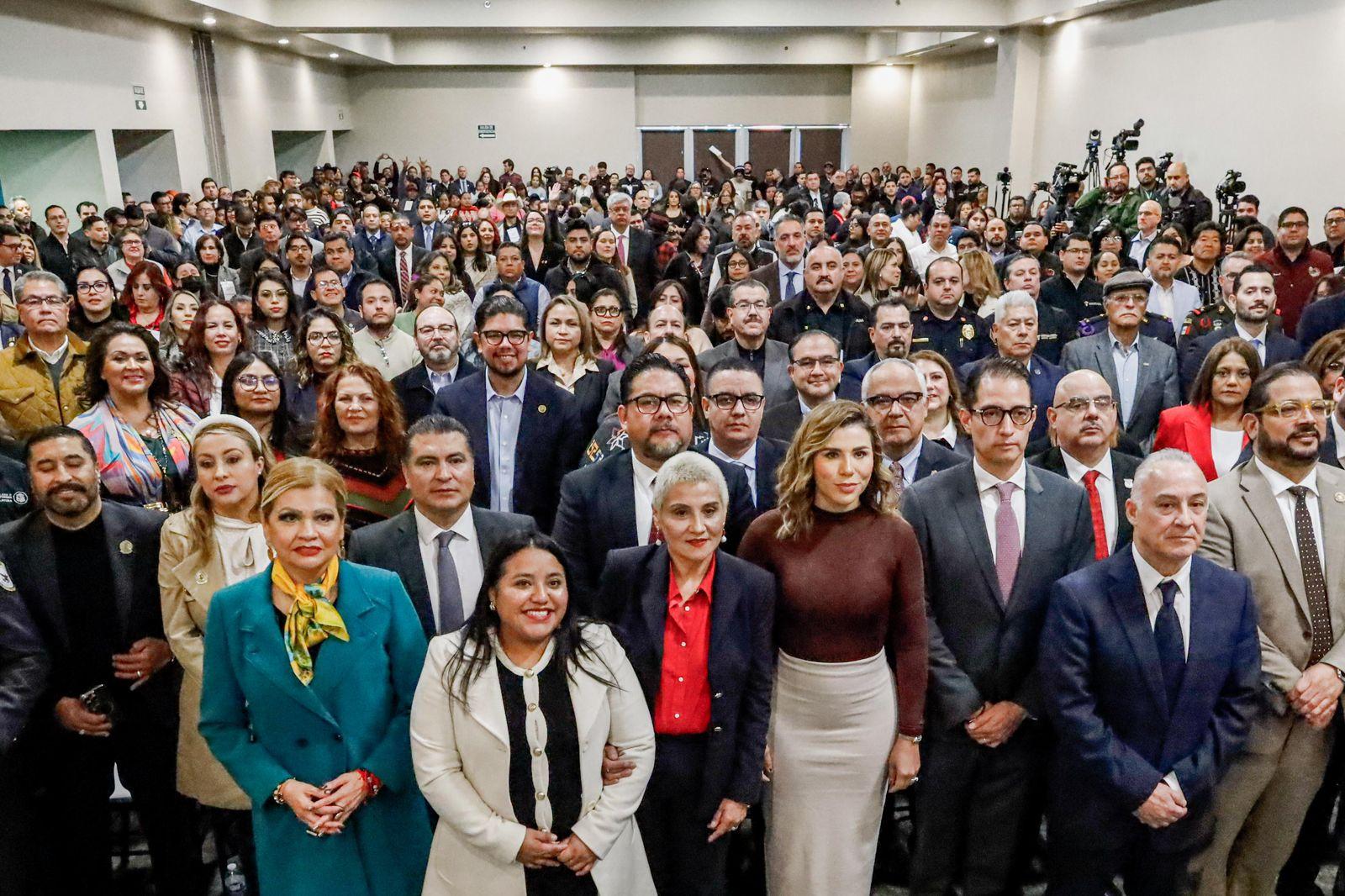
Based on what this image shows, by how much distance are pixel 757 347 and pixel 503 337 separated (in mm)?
1226

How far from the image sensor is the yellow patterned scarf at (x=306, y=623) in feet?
7.28

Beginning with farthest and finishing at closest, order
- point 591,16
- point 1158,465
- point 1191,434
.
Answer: point 591,16, point 1191,434, point 1158,465

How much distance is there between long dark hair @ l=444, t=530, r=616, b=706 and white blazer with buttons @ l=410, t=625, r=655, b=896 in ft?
0.05

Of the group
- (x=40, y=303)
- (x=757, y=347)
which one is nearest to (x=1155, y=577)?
(x=757, y=347)

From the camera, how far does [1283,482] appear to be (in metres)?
2.62

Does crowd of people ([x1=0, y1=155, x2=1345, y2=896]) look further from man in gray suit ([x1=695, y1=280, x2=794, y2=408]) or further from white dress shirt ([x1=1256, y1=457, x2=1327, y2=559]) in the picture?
man in gray suit ([x1=695, y1=280, x2=794, y2=408])

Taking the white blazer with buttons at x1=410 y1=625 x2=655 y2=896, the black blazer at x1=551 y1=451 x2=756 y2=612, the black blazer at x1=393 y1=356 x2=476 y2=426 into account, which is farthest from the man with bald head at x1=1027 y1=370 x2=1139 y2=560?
the black blazer at x1=393 y1=356 x2=476 y2=426

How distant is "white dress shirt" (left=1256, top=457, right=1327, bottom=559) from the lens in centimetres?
256

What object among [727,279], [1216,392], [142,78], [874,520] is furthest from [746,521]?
[142,78]

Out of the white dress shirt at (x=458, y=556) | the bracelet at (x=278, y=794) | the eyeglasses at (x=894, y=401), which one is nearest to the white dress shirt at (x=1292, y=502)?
the eyeglasses at (x=894, y=401)

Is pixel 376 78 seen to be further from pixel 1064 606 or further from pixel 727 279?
pixel 1064 606

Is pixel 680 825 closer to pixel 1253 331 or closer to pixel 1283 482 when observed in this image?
pixel 1283 482

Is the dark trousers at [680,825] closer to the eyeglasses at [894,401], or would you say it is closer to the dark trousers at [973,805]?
the dark trousers at [973,805]

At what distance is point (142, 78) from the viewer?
11.6 meters
